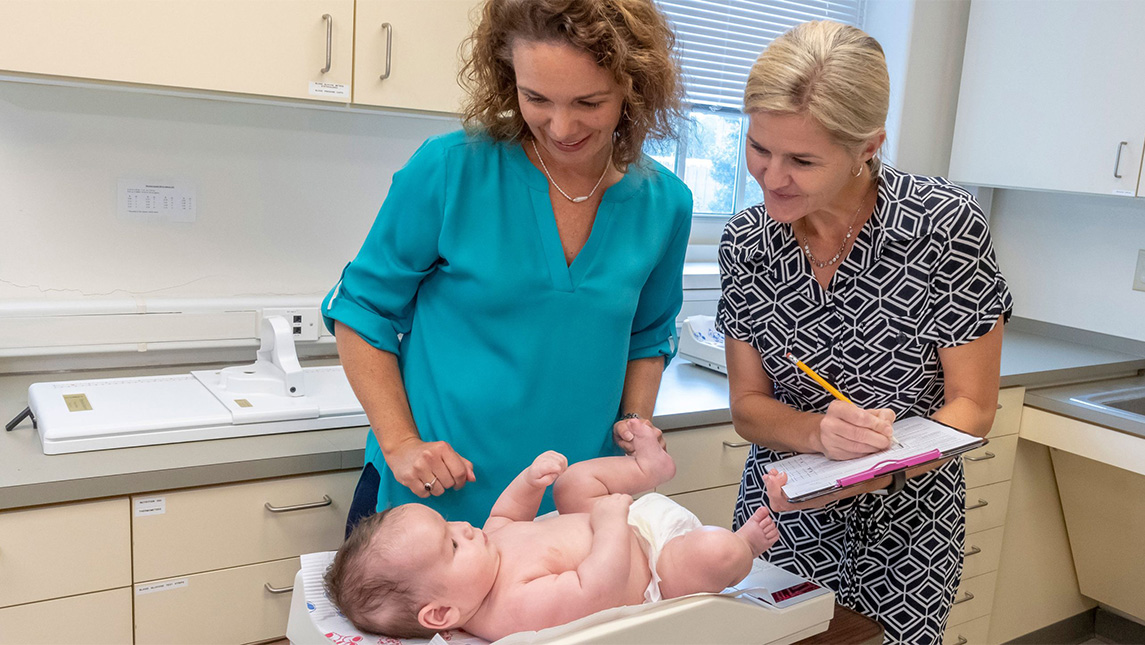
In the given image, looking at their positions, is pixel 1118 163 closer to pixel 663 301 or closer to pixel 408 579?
pixel 663 301

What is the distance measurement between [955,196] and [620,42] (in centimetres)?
52

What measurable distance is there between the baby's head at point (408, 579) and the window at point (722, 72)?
2.04 m

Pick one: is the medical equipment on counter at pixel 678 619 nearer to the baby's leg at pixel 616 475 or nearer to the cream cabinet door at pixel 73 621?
the baby's leg at pixel 616 475

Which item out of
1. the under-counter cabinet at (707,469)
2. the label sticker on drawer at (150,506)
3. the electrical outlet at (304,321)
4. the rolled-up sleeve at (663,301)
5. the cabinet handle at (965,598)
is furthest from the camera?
the cabinet handle at (965,598)

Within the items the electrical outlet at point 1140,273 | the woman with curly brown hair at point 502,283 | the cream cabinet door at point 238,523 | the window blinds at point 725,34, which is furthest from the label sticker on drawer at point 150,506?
the electrical outlet at point 1140,273

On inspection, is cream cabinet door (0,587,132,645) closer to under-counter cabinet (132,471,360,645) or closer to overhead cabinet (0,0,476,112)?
under-counter cabinet (132,471,360,645)

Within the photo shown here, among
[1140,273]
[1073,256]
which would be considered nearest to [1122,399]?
[1140,273]

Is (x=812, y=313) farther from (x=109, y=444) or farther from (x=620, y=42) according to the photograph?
(x=109, y=444)

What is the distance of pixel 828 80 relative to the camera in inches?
43.4

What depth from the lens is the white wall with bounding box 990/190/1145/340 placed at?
2873 mm

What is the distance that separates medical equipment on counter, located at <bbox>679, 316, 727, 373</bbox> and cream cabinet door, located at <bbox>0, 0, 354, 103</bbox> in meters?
1.15

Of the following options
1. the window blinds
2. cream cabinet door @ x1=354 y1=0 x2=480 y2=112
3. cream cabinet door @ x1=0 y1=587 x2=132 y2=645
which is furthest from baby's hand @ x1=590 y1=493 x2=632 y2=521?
the window blinds

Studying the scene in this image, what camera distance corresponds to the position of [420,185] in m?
1.26

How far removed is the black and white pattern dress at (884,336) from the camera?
1255 millimetres
